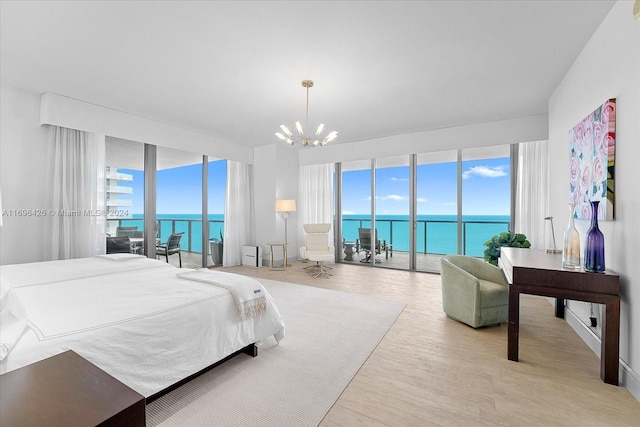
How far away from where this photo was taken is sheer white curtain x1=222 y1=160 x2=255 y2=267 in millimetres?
6332

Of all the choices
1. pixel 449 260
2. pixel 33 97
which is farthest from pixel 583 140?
pixel 33 97

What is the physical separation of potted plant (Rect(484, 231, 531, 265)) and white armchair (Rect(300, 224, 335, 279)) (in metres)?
2.68

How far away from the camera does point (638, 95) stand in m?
1.93

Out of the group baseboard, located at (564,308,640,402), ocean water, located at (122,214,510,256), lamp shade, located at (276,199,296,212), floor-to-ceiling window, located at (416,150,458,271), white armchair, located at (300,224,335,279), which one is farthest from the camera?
lamp shade, located at (276,199,296,212)

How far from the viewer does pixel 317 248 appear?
6.07 meters

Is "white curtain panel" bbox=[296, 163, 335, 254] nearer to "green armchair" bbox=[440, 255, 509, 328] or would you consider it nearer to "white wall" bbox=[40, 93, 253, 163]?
"white wall" bbox=[40, 93, 253, 163]

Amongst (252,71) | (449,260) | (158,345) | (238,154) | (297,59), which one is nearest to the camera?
(158,345)

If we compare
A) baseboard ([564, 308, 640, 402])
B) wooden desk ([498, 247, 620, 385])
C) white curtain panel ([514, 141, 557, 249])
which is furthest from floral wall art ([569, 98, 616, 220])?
white curtain panel ([514, 141, 557, 249])

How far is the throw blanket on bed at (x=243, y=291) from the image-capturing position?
2.27 metres

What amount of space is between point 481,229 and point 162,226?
6.85 meters

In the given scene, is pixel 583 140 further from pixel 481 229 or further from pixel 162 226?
pixel 162 226

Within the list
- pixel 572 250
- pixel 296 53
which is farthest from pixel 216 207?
pixel 572 250

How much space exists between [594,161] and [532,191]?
2411 millimetres

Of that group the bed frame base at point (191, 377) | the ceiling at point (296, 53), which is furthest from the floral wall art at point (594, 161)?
the bed frame base at point (191, 377)
